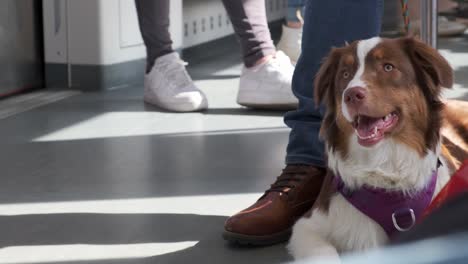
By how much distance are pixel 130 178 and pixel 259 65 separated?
49.5 inches

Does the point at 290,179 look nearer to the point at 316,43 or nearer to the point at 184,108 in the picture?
the point at 316,43

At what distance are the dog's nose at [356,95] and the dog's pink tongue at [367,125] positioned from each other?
0.07 m

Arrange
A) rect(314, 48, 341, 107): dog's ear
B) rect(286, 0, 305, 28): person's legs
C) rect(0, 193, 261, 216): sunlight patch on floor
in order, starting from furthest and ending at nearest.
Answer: rect(286, 0, 305, 28): person's legs → rect(0, 193, 261, 216): sunlight patch on floor → rect(314, 48, 341, 107): dog's ear

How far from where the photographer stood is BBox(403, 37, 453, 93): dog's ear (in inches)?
58.9

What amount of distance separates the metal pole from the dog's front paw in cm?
104

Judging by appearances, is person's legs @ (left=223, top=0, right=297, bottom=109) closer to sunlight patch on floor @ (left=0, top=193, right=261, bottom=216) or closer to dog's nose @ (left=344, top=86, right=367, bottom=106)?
sunlight patch on floor @ (left=0, top=193, right=261, bottom=216)

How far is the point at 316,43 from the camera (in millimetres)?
1906

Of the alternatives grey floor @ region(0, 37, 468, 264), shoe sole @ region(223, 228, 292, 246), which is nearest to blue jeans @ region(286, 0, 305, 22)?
grey floor @ region(0, 37, 468, 264)

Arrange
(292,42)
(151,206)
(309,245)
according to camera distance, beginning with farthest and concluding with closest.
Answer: (292,42) < (151,206) < (309,245)

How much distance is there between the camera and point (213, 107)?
362 centimetres

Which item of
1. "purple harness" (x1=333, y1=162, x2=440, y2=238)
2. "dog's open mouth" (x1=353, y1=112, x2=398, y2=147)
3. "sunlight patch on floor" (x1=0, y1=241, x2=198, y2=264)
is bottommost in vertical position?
"sunlight patch on floor" (x1=0, y1=241, x2=198, y2=264)

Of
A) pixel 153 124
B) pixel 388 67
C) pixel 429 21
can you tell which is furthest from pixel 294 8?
pixel 388 67

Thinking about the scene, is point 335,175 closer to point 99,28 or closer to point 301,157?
point 301,157

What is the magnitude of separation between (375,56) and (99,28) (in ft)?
9.09
